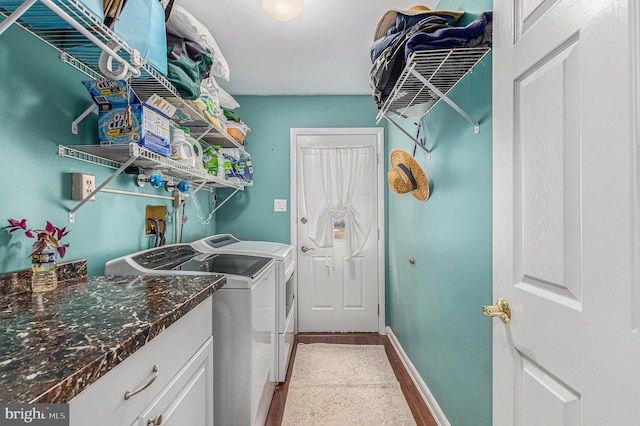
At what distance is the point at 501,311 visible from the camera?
820 mm

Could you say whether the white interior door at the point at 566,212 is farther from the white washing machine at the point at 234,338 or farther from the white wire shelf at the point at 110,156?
the white wire shelf at the point at 110,156

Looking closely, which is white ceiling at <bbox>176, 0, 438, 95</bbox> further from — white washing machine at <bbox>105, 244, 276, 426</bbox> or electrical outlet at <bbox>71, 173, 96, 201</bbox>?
white washing machine at <bbox>105, 244, 276, 426</bbox>

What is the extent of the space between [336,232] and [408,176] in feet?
4.23

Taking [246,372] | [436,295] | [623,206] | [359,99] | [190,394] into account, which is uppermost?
[359,99]

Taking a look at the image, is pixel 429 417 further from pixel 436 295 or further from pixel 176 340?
pixel 176 340

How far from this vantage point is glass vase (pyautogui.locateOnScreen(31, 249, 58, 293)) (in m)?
0.94

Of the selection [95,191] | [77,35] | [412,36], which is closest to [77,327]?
[95,191]

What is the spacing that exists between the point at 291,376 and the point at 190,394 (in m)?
1.34

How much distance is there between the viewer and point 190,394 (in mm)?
929

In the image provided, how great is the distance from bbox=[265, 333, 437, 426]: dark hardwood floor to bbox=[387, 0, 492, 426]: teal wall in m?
0.15

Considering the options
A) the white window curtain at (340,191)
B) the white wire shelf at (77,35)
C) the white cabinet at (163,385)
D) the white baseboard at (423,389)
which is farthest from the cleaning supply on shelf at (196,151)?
the white baseboard at (423,389)

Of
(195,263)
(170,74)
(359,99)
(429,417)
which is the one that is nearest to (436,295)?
(429,417)

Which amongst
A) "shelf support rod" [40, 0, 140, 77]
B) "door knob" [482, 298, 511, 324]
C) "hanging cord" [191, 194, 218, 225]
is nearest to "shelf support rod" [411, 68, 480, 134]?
"door knob" [482, 298, 511, 324]

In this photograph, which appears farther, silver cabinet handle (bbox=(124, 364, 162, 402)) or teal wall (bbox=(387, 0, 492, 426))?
teal wall (bbox=(387, 0, 492, 426))
